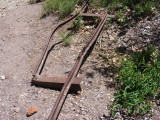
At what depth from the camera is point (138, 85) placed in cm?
282

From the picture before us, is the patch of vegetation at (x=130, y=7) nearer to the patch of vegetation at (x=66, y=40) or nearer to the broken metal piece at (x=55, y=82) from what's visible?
the patch of vegetation at (x=66, y=40)

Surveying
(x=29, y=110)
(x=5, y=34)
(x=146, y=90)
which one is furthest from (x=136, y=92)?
(x=5, y=34)

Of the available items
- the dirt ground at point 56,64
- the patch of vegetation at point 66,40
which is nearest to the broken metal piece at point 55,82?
the dirt ground at point 56,64

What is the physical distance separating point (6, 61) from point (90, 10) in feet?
8.03

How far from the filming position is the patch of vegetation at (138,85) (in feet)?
8.71

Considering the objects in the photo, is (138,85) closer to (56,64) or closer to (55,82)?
(55,82)

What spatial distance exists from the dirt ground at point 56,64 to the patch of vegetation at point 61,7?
22 centimetres

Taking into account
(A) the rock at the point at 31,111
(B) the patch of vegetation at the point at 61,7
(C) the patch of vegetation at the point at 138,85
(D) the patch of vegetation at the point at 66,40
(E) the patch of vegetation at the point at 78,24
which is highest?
(B) the patch of vegetation at the point at 61,7

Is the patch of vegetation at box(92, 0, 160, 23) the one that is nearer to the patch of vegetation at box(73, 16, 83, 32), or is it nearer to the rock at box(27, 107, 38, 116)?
the patch of vegetation at box(73, 16, 83, 32)

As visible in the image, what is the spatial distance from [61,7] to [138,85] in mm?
3048

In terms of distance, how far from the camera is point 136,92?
2.78m

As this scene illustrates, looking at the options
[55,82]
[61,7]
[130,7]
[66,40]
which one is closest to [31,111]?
[55,82]

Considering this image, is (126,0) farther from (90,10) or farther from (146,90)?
(146,90)

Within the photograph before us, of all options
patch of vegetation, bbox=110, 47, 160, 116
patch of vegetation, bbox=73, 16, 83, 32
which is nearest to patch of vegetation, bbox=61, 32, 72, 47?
patch of vegetation, bbox=73, 16, 83, 32
